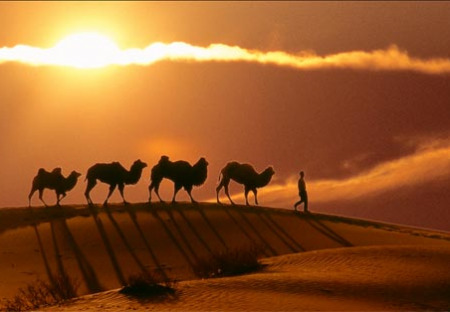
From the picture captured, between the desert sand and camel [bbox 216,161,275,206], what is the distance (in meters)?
1.16

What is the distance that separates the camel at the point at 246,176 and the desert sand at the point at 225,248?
1.16 meters

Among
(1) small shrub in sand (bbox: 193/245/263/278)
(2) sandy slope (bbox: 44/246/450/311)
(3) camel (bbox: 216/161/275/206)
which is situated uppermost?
(3) camel (bbox: 216/161/275/206)

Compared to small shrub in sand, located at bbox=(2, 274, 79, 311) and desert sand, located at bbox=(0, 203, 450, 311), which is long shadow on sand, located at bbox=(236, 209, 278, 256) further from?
small shrub in sand, located at bbox=(2, 274, 79, 311)

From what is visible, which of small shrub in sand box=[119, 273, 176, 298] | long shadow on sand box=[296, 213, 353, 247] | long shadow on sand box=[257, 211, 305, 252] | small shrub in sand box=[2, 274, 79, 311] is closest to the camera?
small shrub in sand box=[119, 273, 176, 298]

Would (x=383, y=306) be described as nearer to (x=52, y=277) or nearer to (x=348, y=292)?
(x=348, y=292)

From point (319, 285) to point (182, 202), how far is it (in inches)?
667

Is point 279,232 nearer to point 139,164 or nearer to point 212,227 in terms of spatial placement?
point 212,227

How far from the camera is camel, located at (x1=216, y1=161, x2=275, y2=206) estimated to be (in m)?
36.3

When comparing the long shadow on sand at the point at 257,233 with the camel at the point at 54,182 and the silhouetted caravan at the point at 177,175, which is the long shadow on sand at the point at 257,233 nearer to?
the silhouetted caravan at the point at 177,175

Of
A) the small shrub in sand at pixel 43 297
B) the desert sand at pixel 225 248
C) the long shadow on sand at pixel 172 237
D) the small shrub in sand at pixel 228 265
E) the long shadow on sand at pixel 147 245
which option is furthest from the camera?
the long shadow on sand at pixel 172 237

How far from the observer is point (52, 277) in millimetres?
25969

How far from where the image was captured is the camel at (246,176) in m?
36.3

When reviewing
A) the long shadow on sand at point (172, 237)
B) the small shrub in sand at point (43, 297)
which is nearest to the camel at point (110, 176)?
the long shadow on sand at point (172, 237)

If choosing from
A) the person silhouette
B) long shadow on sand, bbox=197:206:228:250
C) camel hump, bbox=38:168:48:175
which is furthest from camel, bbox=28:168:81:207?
the person silhouette
